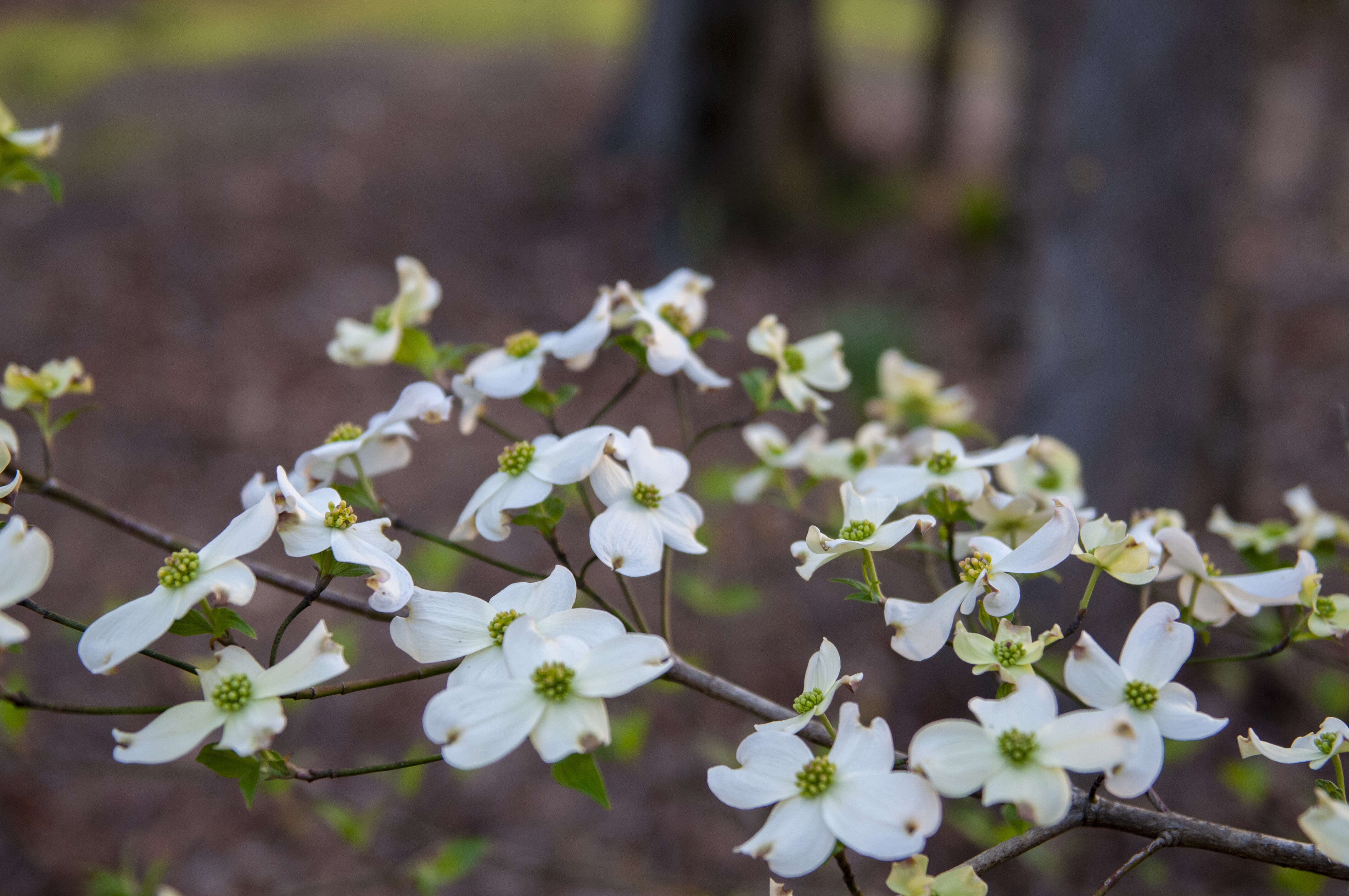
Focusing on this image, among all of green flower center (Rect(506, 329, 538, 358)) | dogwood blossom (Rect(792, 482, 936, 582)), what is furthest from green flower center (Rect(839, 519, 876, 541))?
green flower center (Rect(506, 329, 538, 358))

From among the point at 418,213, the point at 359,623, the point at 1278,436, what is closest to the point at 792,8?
the point at 418,213

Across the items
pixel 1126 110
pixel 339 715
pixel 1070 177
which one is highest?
pixel 1126 110

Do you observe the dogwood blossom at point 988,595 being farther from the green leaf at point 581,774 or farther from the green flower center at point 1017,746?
the green leaf at point 581,774

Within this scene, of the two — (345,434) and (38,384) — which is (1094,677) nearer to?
(345,434)

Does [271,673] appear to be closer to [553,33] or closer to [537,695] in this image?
[537,695]

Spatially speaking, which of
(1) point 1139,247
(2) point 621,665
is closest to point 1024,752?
(2) point 621,665

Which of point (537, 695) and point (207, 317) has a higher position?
point (537, 695)

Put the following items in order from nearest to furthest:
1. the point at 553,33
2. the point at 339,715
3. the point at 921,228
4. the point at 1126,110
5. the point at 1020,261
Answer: the point at 1126,110 < the point at 339,715 < the point at 1020,261 < the point at 921,228 < the point at 553,33
